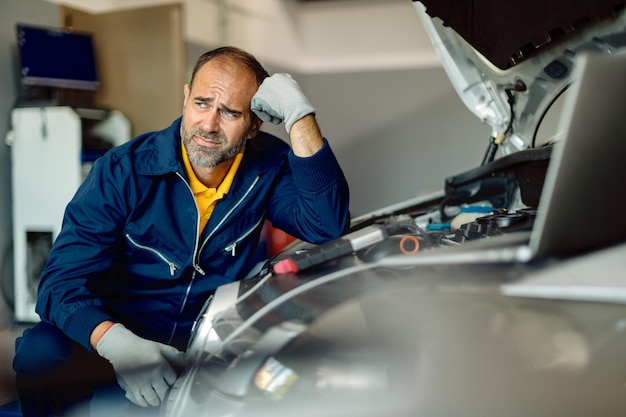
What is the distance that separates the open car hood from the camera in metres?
1.06

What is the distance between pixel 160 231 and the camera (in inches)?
45.3

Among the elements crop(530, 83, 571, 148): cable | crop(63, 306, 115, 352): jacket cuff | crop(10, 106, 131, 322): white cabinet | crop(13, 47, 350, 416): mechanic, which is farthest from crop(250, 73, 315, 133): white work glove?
crop(10, 106, 131, 322): white cabinet

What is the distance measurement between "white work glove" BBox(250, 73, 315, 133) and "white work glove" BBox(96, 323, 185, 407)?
1.59ft

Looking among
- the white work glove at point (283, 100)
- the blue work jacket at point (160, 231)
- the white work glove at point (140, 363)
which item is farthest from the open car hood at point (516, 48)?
the white work glove at point (140, 363)

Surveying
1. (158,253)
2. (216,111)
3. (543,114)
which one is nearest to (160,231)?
(158,253)

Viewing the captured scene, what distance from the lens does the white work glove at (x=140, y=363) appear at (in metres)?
0.79

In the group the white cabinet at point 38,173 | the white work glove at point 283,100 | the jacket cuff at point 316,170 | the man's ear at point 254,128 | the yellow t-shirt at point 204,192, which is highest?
the white work glove at point 283,100

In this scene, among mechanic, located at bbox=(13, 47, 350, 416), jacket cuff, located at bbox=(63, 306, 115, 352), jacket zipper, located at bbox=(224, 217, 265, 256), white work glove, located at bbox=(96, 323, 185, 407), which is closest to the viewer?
white work glove, located at bbox=(96, 323, 185, 407)

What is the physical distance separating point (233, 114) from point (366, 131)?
12.6 feet

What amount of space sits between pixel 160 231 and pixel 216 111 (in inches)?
10.1

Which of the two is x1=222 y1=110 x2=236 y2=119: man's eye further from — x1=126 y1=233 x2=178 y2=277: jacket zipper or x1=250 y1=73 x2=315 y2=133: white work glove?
x1=126 y1=233 x2=178 y2=277: jacket zipper

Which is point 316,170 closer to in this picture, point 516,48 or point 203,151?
point 203,151

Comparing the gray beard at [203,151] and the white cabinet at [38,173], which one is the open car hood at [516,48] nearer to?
the gray beard at [203,151]

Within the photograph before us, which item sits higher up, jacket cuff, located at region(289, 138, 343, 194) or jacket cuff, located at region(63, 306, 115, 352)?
jacket cuff, located at region(289, 138, 343, 194)
